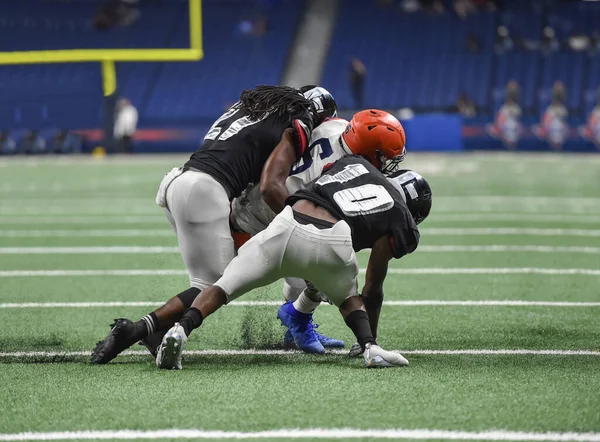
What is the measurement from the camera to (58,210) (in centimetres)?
1314

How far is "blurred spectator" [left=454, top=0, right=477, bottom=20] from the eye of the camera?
3020 centimetres

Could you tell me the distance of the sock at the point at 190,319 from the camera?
4.67 m

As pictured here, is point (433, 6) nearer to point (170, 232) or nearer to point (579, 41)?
point (579, 41)

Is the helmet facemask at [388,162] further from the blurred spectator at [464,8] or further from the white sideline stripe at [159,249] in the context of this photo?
the blurred spectator at [464,8]

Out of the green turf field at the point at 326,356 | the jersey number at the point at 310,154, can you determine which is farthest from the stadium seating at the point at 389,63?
the jersey number at the point at 310,154

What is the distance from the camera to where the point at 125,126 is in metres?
25.1

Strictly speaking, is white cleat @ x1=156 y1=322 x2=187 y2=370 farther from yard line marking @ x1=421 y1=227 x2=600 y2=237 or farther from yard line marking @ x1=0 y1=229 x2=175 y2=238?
yard line marking @ x1=421 y1=227 x2=600 y2=237

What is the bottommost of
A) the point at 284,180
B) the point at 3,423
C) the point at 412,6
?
the point at 3,423

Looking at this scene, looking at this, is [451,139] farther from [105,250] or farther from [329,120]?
[329,120]

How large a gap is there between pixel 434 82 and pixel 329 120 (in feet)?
78.8

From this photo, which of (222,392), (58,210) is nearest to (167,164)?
(58,210)

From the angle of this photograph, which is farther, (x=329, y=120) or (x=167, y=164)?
(x=167, y=164)

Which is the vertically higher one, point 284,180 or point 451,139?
point 451,139

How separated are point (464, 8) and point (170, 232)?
2138 centimetres
